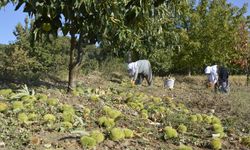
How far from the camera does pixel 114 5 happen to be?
659cm

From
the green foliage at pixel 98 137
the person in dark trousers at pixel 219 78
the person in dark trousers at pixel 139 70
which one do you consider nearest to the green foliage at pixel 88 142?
the green foliage at pixel 98 137

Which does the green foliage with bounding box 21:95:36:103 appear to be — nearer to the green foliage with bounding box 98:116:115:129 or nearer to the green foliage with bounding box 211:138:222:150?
the green foliage with bounding box 98:116:115:129

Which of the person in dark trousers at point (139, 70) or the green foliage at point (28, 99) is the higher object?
the person in dark trousers at point (139, 70)

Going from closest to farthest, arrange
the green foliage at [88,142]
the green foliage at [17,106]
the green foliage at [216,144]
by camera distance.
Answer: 1. the green foliage at [88,142]
2. the green foliage at [216,144]
3. the green foliage at [17,106]

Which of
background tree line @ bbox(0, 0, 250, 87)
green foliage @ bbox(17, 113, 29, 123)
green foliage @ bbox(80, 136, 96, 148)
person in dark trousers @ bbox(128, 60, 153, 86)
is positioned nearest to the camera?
green foliage @ bbox(80, 136, 96, 148)

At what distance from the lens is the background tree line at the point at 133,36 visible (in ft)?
21.6

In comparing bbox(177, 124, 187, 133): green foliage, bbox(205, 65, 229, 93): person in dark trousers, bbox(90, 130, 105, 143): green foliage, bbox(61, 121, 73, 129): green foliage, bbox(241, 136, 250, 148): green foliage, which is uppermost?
bbox(205, 65, 229, 93): person in dark trousers

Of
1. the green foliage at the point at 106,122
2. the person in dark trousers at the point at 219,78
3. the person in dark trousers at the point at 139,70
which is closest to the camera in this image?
the green foliage at the point at 106,122

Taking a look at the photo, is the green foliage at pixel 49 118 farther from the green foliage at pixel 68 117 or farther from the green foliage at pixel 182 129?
the green foliage at pixel 182 129

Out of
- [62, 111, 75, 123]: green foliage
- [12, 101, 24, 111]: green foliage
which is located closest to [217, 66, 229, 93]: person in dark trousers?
[62, 111, 75, 123]: green foliage

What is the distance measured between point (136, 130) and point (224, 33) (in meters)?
23.3

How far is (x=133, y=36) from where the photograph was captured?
28.6ft

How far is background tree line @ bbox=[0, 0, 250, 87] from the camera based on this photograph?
21.6 feet

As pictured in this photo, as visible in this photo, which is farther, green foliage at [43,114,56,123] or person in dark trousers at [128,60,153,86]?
person in dark trousers at [128,60,153,86]
